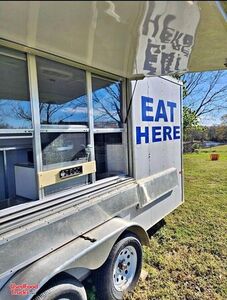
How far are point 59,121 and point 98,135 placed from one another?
54 cm

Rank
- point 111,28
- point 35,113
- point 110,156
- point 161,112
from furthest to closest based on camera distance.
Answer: point 161,112 < point 110,156 < point 35,113 < point 111,28

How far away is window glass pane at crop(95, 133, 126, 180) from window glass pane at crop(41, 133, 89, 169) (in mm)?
343

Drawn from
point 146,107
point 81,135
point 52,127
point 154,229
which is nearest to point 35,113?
point 52,127

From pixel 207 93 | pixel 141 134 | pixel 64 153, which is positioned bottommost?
pixel 64 153

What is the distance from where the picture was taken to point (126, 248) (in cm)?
251

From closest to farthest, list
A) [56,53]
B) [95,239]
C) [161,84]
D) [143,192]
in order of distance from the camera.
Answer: [56,53] < [95,239] < [143,192] < [161,84]

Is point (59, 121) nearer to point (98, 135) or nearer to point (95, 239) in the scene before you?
point (98, 135)

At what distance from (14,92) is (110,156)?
1.36 metres

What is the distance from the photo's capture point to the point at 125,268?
8.26 feet

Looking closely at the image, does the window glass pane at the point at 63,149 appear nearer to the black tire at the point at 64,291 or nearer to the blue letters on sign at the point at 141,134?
the blue letters on sign at the point at 141,134

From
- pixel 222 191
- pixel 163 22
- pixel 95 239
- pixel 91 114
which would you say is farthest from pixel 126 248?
pixel 222 191

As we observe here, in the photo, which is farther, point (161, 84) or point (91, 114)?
point (161, 84)

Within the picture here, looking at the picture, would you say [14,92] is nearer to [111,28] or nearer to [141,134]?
[111,28]

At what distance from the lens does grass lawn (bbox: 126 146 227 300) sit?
2507mm
